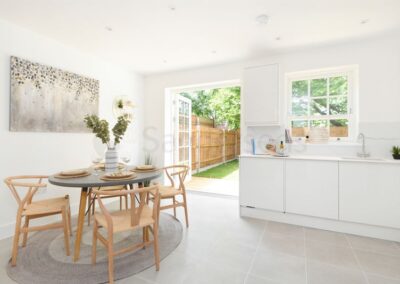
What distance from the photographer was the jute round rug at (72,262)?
1.69 m

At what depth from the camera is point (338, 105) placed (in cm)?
313

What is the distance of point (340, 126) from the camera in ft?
10.2

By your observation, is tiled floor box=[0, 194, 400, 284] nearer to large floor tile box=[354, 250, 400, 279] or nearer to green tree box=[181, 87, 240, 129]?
large floor tile box=[354, 250, 400, 279]

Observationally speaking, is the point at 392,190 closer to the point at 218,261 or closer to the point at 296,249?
the point at 296,249

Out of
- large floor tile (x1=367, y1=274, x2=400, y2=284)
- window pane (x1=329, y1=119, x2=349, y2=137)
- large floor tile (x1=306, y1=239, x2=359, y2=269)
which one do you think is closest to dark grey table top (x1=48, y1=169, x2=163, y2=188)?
large floor tile (x1=306, y1=239, x2=359, y2=269)

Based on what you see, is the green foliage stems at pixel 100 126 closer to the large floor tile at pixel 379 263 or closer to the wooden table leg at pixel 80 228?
the wooden table leg at pixel 80 228

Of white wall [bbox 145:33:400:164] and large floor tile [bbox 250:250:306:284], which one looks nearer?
large floor tile [bbox 250:250:306:284]

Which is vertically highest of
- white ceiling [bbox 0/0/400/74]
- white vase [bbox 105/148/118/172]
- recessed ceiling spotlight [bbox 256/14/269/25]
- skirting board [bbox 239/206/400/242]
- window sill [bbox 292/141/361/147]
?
white ceiling [bbox 0/0/400/74]

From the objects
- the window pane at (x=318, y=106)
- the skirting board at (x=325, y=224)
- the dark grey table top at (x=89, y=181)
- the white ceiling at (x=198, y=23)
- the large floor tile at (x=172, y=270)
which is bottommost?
the large floor tile at (x=172, y=270)

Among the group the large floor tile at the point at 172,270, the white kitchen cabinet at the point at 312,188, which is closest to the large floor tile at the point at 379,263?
the white kitchen cabinet at the point at 312,188

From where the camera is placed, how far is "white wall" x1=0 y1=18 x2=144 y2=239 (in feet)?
7.84

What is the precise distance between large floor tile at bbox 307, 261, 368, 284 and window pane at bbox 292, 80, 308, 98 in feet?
8.00

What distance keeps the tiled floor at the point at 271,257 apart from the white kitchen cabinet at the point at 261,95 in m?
1.53

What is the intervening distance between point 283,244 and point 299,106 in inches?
84.2
